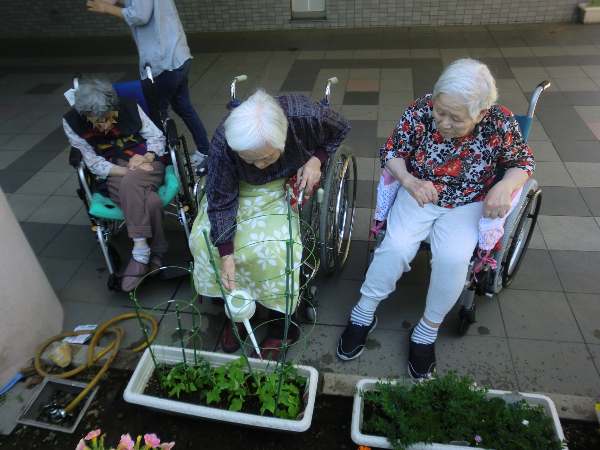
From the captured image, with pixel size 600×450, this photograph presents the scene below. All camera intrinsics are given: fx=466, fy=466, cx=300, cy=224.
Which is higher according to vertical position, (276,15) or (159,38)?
(159,38)

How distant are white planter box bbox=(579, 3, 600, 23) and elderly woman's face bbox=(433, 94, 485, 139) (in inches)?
210

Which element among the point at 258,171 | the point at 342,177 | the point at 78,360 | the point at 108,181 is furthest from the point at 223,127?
the point at 78,360

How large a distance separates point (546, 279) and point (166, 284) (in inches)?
80.0

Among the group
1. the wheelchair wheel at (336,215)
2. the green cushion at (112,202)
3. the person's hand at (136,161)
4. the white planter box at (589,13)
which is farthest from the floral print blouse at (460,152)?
the white planter box at (589,13)

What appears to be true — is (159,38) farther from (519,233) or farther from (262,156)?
(519,233)

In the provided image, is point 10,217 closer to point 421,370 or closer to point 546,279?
point 421,370

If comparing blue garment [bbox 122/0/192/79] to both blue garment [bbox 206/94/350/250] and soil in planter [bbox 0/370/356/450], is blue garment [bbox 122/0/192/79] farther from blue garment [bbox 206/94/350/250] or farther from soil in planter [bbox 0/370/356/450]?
soil in planter [bbox 0/370/356/450]

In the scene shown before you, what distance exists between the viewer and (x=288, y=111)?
76.0 inches

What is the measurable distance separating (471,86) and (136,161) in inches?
65.9

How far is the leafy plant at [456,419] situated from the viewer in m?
1.51

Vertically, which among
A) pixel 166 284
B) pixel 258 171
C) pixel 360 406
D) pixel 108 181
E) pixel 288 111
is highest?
pixel 288 111

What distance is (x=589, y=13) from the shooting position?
5.71m

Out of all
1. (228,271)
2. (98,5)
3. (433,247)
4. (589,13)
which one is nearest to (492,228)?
(433,247)

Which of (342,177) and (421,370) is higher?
(342,177)
